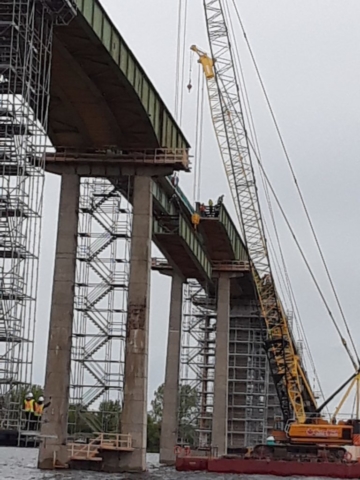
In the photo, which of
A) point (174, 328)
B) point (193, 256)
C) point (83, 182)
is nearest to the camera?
point (83, 182)

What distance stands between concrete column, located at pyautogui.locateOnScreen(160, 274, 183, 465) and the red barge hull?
775 inches

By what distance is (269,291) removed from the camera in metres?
104

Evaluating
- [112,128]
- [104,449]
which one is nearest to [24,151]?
[112,128]

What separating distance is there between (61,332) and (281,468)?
71.5 feet

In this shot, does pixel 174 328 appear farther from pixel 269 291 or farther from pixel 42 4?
pixel 42 4

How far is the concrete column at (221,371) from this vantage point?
10588 cm

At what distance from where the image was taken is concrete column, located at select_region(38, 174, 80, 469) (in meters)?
68.1

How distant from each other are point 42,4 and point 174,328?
185ft

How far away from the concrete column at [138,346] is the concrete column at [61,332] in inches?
149

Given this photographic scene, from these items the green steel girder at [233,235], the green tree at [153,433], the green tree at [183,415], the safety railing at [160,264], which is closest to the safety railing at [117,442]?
the green steel girder at [233,235]

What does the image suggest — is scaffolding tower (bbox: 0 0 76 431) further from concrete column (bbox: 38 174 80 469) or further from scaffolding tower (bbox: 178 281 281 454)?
scaffolding tower (bbox: 178 281 281 454)

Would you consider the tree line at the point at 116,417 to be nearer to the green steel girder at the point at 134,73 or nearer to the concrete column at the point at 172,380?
→ the concrete column at the point at 172,380

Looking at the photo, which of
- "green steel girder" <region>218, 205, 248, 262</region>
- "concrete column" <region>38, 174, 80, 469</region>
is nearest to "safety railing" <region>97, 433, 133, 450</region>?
"concrete column" <region>38, 174, 80, 469</region>

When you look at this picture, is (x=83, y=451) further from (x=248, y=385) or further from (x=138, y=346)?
(x=248, y=385)
